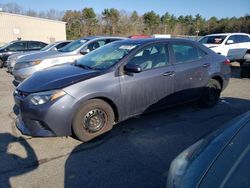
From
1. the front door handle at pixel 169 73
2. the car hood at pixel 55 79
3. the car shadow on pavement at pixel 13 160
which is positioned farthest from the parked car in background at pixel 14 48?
the front door handle at pixel 169 73

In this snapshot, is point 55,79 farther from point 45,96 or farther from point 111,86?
point 111,86

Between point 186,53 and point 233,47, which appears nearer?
point 186,53

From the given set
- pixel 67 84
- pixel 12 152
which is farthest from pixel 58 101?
pixel 12 152

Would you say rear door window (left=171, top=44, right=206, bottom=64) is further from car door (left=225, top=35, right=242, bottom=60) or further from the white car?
car door (left=225, top=35, right=242, bottom=60)

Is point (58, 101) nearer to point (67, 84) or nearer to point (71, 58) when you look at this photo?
point (67, 84)

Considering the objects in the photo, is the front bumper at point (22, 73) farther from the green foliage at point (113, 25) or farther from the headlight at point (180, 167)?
the green foliage at point (113, 25)

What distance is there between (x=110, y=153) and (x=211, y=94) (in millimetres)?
3085

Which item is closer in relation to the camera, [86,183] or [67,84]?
[86,183]

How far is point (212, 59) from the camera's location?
5.89 meters

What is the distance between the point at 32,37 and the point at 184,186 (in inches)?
1423

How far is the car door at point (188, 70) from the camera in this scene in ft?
17.1

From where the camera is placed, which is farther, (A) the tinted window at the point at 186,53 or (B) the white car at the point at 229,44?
(B) the white car at the point at 229,44

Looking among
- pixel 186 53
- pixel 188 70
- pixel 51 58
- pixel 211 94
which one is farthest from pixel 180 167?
pixel 51 58

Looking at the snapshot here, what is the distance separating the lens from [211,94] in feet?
19.9
